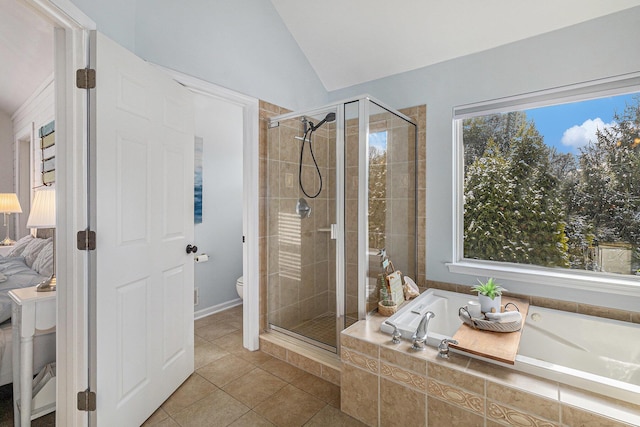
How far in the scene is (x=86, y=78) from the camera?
1.43 metres

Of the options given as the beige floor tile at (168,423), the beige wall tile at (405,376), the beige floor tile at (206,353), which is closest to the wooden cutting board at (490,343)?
the beige wall tile at (405,376)

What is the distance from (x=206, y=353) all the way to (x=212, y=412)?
0.77 metres

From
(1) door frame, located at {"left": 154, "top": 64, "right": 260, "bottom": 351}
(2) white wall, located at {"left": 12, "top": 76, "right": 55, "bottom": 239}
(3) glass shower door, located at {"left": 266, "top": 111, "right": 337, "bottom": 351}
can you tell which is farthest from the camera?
(2) white wall, located at {"left": 12, "top": 76, "right": 55, "bottom": 239}

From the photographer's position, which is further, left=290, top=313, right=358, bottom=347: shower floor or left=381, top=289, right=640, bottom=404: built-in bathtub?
left=290, top=313, right=358, bottom=347: shower floor

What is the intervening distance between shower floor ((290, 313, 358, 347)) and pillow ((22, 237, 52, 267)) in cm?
243

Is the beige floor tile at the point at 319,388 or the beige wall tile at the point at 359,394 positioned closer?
the beige wall tile at the point at 359,394

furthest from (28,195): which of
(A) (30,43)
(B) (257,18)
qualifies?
(B) (257,18)

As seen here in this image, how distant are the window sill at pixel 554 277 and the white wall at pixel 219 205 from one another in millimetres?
2510

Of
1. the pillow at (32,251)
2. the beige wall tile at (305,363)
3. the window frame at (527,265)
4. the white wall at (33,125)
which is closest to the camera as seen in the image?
the window frame at (527,265)

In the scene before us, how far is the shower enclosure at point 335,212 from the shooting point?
2119 mm

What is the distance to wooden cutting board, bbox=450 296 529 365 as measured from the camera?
146 centimetres

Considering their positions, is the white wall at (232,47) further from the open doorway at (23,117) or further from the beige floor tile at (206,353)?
the beige floor tile at (206,353)

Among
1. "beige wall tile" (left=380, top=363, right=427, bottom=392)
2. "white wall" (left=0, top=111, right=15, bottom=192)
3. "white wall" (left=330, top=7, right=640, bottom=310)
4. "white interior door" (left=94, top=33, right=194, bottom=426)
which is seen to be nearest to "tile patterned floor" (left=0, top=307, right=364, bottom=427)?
"white interior door" (left=94, top=33, right=194, bottom=426)

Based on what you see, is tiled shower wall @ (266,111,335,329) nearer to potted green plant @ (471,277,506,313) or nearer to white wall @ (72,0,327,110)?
white wall @ (72,0,327,110)
